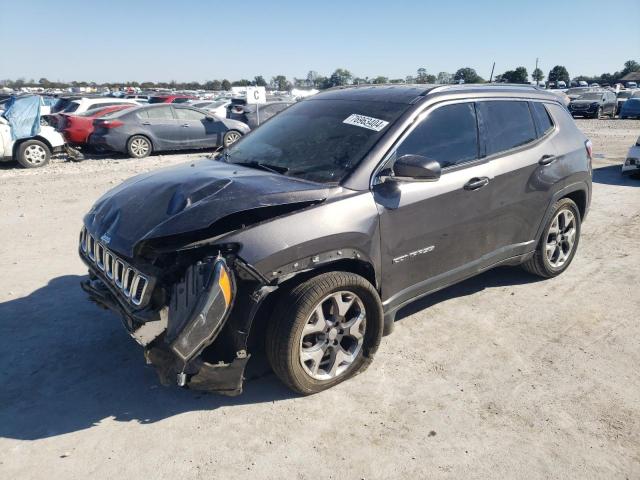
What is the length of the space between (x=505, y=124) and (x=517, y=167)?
39 centimetres

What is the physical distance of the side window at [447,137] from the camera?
138 inches

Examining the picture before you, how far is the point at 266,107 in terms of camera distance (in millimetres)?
17297

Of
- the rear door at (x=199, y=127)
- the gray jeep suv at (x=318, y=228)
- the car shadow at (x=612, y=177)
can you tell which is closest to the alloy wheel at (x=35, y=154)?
the rear door at (x=199, y=127)

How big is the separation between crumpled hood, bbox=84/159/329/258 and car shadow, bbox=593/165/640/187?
28.9 ft

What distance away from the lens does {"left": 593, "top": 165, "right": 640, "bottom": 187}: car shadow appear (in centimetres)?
970

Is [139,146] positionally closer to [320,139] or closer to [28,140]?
[28,140]

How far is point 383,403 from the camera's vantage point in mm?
3109

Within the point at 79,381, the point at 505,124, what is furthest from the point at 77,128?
the point at 505,124

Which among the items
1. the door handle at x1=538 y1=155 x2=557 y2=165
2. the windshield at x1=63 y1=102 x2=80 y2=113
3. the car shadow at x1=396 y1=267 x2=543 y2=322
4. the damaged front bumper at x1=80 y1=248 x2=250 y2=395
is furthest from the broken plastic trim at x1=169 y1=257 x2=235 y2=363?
the windshield at x1=63 y1=102 x2=80 y2=113

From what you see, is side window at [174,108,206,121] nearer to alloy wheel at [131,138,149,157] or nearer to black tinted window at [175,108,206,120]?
black tinted window at [175,108,206,120]

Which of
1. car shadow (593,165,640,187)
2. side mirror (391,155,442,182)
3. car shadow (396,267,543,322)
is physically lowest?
car shadow (396,267,543,322)

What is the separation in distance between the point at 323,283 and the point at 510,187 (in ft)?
6.66

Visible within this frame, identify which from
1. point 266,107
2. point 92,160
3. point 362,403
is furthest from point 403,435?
point 266,107

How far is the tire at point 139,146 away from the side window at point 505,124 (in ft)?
34.8
